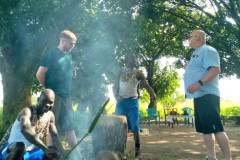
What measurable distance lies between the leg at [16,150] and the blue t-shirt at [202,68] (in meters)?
2.50

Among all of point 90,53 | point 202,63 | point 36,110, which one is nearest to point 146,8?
point 90,53

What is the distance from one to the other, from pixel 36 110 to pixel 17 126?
27 cm

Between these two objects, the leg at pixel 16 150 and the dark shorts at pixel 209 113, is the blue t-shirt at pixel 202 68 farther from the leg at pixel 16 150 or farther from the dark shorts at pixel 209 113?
the leg at pixel 16 150

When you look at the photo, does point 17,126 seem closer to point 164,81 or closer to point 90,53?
point 90,53

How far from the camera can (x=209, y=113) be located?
406 centimetres

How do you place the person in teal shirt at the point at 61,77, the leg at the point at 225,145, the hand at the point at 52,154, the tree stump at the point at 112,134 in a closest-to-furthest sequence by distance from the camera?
the hand at the point at 52,154 → the leg at the point at 225,145 → the person in teal shirt at the point at 61,77 → the tree stump at the point at 112,134

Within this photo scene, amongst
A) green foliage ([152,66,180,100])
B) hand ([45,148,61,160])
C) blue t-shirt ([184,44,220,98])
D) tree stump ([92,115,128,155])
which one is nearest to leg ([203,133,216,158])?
blue t-shirt ([184,44,220,98])

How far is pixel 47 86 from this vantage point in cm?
448

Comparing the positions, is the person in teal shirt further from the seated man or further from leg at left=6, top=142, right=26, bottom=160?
leg at left=6, top=142, right=26, bottom=160

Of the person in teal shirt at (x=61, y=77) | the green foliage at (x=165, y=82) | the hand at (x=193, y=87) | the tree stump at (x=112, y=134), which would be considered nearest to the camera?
the hand at (x=193, y=87)

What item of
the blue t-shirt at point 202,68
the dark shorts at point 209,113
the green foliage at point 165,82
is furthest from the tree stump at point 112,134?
the green foliage at point 165,82

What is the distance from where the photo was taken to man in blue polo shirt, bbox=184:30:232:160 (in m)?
4.00

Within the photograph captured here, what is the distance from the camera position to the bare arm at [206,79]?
4.07m

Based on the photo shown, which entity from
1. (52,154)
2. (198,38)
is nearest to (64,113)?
(52,154)
